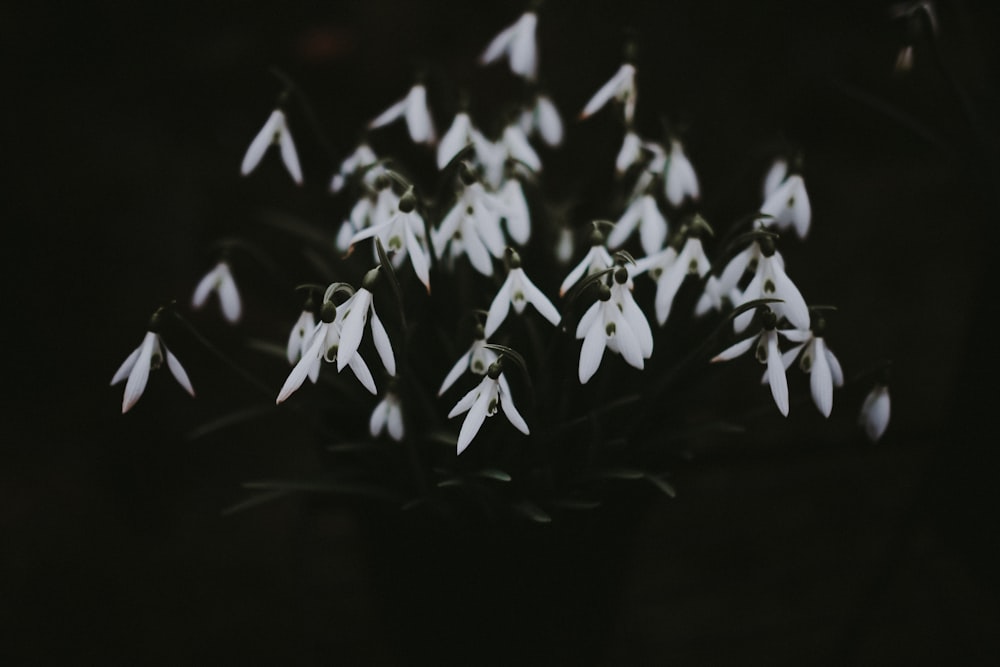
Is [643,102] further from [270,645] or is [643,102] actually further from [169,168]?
[270,645]

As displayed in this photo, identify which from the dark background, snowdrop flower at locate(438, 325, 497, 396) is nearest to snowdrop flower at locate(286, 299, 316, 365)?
snowdrop flower at locate(438, 325, 497, 396)

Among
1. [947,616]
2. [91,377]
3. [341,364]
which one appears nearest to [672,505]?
[947,616]

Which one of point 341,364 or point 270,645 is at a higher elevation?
point 341,364

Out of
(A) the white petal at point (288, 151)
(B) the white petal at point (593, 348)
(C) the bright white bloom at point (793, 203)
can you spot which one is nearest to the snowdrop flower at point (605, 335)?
(B) the white petal at point (593, 348)

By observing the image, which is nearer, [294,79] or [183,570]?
[183,570]

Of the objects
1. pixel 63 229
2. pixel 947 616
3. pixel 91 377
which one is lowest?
pixel 947 616

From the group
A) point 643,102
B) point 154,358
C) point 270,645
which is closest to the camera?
point 154,358

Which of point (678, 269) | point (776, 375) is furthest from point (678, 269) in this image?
point (776, 375)
